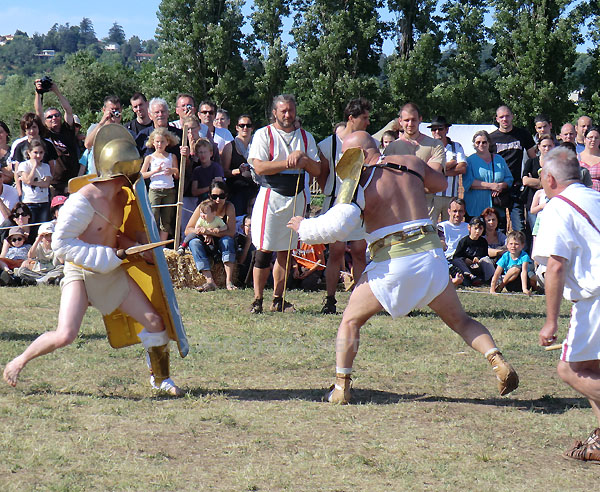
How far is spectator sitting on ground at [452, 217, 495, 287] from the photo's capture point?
11.1 meters

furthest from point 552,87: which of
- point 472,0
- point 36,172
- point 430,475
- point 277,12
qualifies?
point 430,475

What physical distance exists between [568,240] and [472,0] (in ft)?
74.1

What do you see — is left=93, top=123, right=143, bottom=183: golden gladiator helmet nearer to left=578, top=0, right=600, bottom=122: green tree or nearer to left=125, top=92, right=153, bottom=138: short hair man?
left=125, top=92, right=153, bottom=138: short hair man

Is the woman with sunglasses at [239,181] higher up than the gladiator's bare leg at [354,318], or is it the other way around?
the woman with sunglasses at [239,181]

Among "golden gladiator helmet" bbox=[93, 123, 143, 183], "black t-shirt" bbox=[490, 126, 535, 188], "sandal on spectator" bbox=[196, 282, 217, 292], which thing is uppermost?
"black t-shirt" bbox=[490, 126, 535, 188]

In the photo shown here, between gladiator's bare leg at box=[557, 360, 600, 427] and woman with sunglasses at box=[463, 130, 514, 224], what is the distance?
291 inches

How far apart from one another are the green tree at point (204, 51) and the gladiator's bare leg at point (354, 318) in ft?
77.8

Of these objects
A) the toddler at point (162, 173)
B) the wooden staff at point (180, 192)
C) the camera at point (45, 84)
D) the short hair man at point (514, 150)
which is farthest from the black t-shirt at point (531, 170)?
the camera at point (45, 84)

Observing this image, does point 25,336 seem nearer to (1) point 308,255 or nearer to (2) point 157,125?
(2) point 157,125

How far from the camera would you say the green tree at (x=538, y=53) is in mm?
22391

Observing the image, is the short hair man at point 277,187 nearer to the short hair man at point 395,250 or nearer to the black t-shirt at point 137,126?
the short hair man at point 395,250

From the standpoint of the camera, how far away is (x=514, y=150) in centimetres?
1211

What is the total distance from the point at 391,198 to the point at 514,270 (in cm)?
564

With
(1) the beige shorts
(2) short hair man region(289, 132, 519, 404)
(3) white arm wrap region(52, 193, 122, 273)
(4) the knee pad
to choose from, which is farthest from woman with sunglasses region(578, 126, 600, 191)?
(3) white arm wrap region(52, 193, 122, 273)
